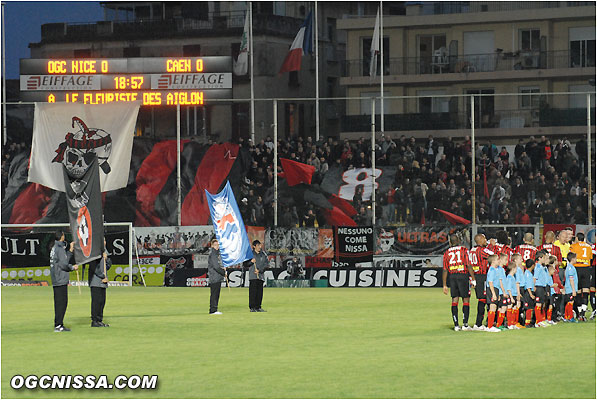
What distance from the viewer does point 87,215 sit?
79.8 feet

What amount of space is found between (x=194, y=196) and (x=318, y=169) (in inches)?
196

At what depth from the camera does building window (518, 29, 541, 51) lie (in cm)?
6425

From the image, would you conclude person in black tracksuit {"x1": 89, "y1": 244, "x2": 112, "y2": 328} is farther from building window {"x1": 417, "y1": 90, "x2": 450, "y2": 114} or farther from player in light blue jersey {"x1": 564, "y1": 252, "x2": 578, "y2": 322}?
building window {"x1": 417, "y1": 90, "x2": 450, "y2": 114}

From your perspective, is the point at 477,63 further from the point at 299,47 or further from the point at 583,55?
the point at 299,47

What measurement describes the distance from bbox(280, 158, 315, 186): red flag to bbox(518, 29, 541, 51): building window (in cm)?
2460

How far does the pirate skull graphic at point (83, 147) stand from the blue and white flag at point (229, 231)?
1450 cm

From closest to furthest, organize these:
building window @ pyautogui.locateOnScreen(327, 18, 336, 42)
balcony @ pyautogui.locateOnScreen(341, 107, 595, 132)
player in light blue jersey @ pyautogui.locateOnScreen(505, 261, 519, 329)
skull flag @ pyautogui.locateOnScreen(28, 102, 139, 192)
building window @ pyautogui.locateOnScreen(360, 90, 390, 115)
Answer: player in light blue jersey @ pyautogui.locateOnScreen(505, 261, 519, 329) → skull flag @ pyautogui.locateOnScreen(28, 102, 139, 192) → balcony @ pyautogui.locateOnScreen(341, 107, 595, 132) → building window @ pyautogui.locateOnScreen(360, 90, 390, 115) → building window @ pyautogui.locateOnScreen(327, 18, 336, 42)

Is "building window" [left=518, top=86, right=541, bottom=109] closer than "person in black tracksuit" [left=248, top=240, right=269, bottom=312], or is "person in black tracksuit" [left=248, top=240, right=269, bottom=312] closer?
"person in black tracksuit" [left=248, top=240, right=269, bottom=312]

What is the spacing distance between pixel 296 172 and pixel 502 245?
1950 centimetres

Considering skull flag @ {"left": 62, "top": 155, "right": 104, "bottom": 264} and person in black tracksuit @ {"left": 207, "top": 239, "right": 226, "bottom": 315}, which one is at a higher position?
skull flag @ {"left": 62, "top": 155, "right": 104, "bottom": 264}

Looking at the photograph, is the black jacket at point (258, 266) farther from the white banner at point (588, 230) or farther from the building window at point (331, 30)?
the building window at point (331, 30)

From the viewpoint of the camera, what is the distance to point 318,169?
Answer: 4494 centimetres

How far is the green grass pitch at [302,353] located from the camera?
51.4ft

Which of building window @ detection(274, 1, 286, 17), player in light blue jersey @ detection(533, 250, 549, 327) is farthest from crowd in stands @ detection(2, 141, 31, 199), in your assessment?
building window @ detection(274, 1, 286, 17)
